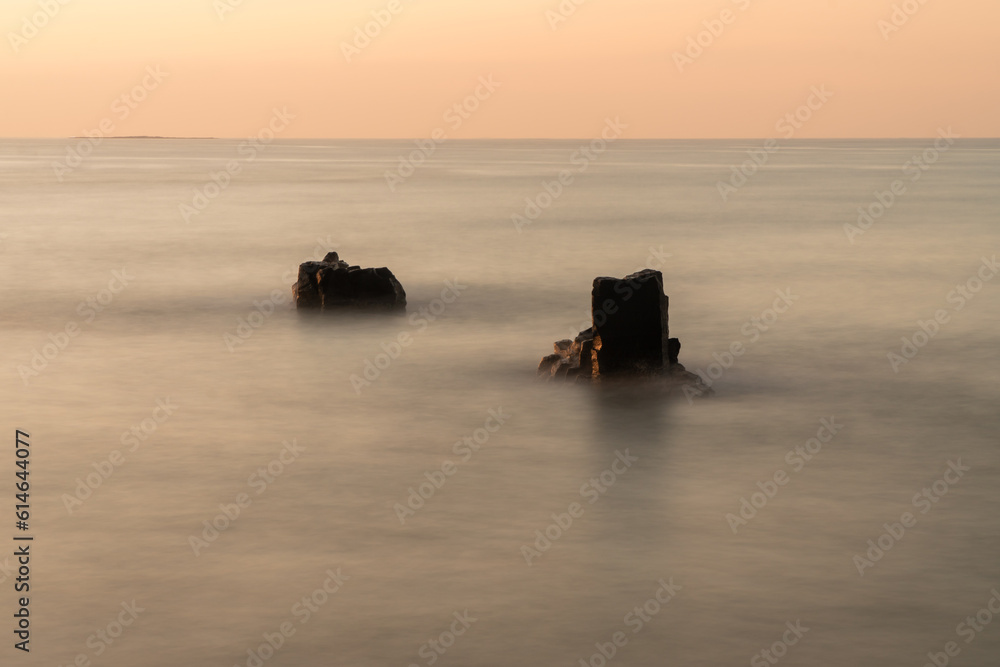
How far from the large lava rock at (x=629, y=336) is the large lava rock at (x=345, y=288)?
758 centimetres

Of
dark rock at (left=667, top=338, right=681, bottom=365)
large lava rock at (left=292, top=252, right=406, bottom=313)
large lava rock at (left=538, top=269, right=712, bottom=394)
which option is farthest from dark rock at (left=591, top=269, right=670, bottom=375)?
large lava rock at (left=292, top=252, right=406, bottom=313)

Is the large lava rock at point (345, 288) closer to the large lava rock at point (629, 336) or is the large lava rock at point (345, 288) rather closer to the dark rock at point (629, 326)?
the large lava rock at point (629, 336)

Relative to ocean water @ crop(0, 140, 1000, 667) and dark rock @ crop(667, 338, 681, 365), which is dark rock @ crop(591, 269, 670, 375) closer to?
dark rock @ crop(667, 338, 681, 365)

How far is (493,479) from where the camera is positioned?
13688mm

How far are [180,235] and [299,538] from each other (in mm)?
37869

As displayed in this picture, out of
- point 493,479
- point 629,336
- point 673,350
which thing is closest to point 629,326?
point 629,336

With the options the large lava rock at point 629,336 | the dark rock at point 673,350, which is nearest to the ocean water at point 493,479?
the large lava rock at point 629,336

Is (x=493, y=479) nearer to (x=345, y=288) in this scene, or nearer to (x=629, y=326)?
(x=629, y=326)

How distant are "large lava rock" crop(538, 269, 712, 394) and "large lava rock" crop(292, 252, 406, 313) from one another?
24.9 feet

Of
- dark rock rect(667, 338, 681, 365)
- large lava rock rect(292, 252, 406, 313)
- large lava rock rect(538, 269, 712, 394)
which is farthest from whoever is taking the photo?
large lava rock rect(292, 252, 406, 313)

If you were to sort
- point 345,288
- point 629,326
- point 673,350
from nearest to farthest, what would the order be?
point 629,326 < point 673,350 < point 345,288

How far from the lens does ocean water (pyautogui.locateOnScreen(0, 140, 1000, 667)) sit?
943 cm

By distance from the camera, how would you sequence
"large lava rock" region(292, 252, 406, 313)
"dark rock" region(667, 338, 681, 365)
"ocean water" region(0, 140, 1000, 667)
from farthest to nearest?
"large lava rock" region(292, 252, 406, 313)
"dark rock" region(667, 338, 681, 365)
"ocean water" region(0, 140, 1000, 667)

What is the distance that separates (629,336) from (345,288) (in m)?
8.81
